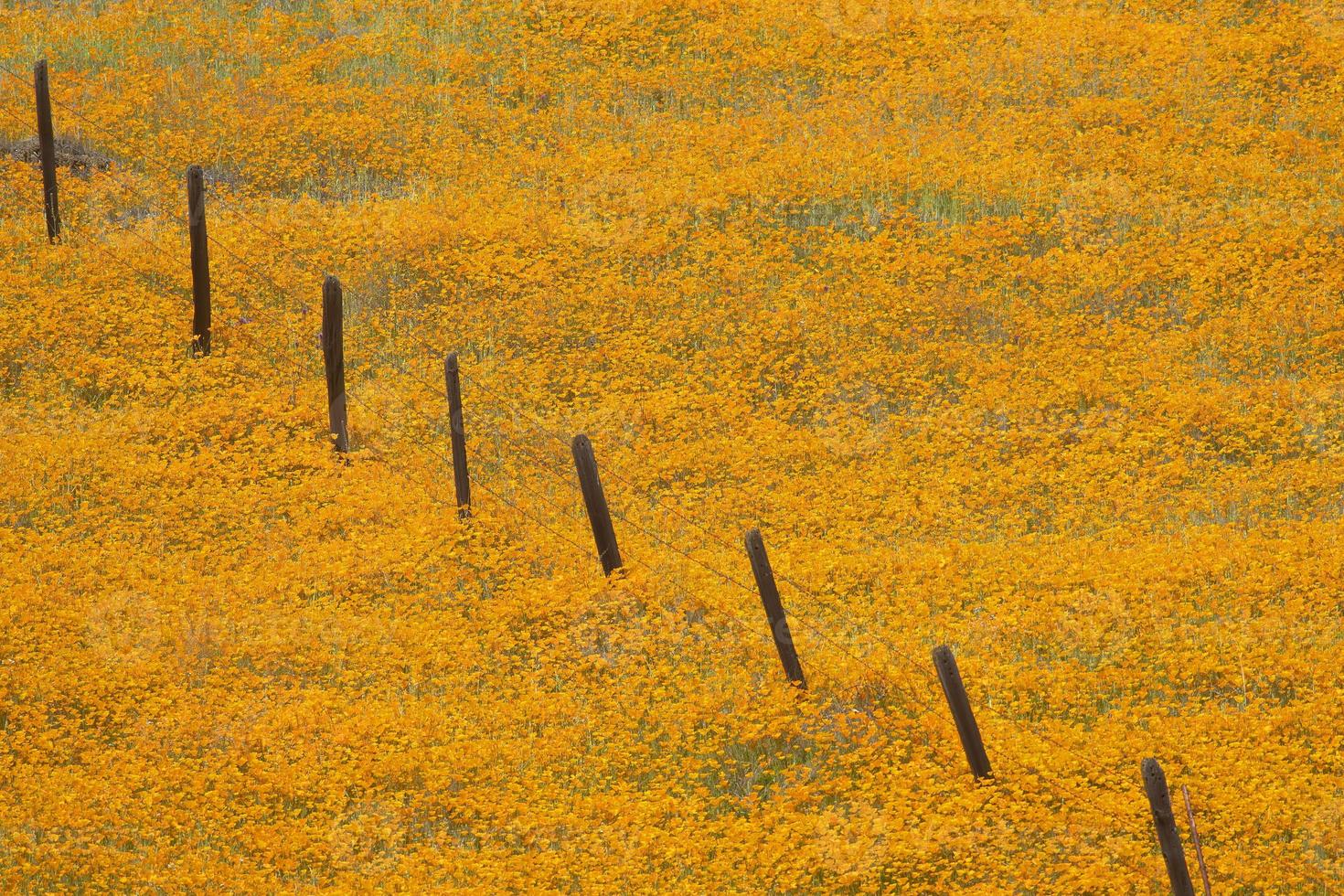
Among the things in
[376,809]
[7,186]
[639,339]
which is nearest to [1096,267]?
[639,339]

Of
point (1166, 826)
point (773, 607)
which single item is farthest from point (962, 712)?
point (1166, 826)

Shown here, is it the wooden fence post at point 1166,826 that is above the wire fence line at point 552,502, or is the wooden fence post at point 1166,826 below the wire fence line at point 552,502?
above

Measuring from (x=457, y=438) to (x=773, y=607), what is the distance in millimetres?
6209

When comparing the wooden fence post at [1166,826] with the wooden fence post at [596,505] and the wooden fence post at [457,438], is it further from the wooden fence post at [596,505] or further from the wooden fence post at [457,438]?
the wooden fence post at [457,438]

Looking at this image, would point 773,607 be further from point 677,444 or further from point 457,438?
point 677,444

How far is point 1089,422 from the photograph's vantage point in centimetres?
2123

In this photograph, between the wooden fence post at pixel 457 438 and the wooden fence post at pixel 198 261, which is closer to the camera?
the wooden fence post at pixel 457 438

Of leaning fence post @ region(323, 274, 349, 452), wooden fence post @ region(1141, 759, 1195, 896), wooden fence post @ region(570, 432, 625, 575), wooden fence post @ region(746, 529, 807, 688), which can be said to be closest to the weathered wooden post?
wooden fence post @ region(1141, 759, 1195, 896)

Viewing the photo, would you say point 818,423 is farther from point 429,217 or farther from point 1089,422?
point 429,217

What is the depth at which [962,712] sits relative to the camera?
44.3 feet

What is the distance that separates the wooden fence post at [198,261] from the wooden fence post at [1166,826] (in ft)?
57.2

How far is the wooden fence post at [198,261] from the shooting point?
74.2ft

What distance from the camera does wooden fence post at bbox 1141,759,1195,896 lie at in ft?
34.6

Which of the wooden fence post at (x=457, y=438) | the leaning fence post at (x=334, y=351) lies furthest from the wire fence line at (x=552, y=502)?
the leaning fence post at (x=334, y=351)
